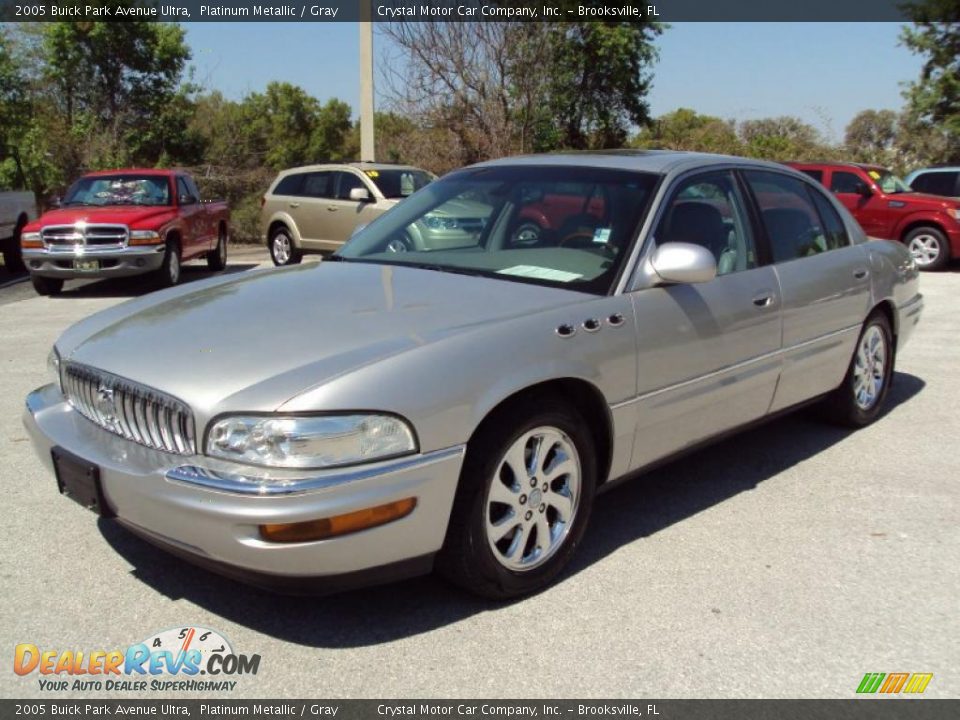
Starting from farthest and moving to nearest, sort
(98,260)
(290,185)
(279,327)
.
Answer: (290,185) → (98,260) → (279,327)

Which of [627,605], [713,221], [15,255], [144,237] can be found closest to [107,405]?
[627,605]

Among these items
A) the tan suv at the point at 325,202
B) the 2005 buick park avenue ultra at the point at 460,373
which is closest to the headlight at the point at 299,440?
the 2005 buick park avenue ultra at the point at 460,373

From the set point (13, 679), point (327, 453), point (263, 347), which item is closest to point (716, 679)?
point (327, 453)

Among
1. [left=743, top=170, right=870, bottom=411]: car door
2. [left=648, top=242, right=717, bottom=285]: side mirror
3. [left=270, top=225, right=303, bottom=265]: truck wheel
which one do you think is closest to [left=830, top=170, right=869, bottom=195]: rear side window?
[left=270, top=225, right=303, bottom=265]: truck wheel

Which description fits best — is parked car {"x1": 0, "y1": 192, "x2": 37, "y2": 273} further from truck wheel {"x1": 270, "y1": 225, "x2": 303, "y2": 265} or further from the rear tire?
truck wheel {"x1": 270, "y1": 225, "x2": 303, "y2": 265}

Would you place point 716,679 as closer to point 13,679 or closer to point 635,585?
point 635,585

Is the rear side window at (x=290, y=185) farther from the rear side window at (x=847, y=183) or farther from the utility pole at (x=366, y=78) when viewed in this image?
the rear side window at (x=847, y=183)

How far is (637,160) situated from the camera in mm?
4434

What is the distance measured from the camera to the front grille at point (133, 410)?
2928mm

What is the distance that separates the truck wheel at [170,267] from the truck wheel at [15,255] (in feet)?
11.5

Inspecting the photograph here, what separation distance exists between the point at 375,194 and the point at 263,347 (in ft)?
36.1

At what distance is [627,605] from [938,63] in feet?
70.8

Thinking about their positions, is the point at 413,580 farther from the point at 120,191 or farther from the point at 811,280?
the point at 120,191
